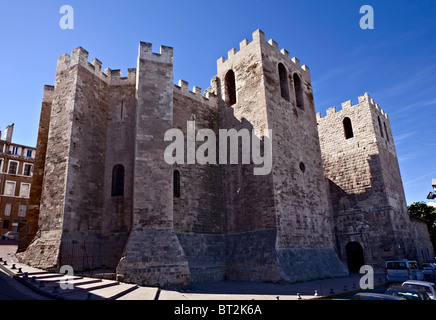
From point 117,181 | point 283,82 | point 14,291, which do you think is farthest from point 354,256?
point 14,291

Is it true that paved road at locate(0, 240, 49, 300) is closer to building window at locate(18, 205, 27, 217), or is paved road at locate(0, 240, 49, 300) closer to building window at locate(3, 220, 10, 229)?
building window at locate(3, 220, 10, 229)

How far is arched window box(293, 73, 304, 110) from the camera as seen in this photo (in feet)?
59.7

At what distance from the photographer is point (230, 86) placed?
18.0 meters

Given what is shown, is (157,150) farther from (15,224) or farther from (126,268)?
(15,224)

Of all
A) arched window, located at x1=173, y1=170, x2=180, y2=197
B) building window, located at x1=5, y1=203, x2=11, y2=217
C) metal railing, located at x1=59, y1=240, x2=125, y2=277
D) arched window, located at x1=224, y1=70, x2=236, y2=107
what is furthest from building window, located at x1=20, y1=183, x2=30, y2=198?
arched window, located at x1=224, y1=70, x2=236, y2=107

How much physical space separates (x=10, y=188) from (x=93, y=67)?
22.6 m

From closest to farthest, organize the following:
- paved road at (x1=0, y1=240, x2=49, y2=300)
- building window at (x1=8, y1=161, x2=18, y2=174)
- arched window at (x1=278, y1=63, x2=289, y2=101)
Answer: paved road at (x1=0, y1=240, x2=49, y2=300)
arched window at (x1=278, y1=63, x2=289, y2=101)
building window at (x1=8, y1=161, x2=18, y2=174)

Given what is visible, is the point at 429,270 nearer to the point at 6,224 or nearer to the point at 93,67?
the point at 93,67

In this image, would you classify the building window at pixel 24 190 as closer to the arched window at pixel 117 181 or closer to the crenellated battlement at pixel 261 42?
the arched window at pixel 117 181

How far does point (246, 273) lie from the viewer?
43.2 feet

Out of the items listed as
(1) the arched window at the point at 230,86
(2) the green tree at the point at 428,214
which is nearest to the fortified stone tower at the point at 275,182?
(1) the arched window at the point at 230,86

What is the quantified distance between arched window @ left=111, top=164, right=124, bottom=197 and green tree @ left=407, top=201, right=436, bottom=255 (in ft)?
122

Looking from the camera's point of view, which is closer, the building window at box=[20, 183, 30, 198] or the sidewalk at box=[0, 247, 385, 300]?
the sidewalk at box=[0, 247, 385, 300]

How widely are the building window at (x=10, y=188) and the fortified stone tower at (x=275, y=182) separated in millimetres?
24682
